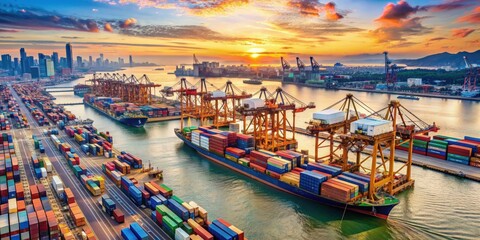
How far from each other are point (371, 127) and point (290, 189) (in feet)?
33.6

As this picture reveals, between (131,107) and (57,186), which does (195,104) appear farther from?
(57,186)

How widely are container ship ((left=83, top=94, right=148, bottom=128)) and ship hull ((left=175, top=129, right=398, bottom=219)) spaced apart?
2841 cm

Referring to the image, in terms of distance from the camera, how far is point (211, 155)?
147 ft

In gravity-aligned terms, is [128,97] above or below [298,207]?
above

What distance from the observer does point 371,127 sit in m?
28.7

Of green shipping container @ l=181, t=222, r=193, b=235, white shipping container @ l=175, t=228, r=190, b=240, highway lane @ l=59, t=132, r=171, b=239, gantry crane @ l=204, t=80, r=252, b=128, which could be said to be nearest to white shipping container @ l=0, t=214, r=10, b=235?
highway lane @ l=59, t=132, r=171, b=239

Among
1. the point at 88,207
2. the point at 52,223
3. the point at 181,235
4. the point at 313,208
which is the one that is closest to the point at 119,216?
the point at 52,223

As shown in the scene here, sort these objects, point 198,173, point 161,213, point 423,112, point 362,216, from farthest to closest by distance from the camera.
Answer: point 423,112
point 198,173
point 362,216
point 161,213

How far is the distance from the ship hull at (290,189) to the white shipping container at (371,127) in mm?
6693

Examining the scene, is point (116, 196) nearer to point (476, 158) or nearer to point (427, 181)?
point (427, 181)

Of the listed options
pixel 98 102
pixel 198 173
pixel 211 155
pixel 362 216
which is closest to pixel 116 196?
pixel 198 173

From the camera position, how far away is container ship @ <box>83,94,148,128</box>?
7012 centimetres

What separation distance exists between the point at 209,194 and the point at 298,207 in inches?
373

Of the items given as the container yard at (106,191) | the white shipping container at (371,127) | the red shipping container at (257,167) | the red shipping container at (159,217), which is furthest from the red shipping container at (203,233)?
Result: the white shipping container at (371,127)
